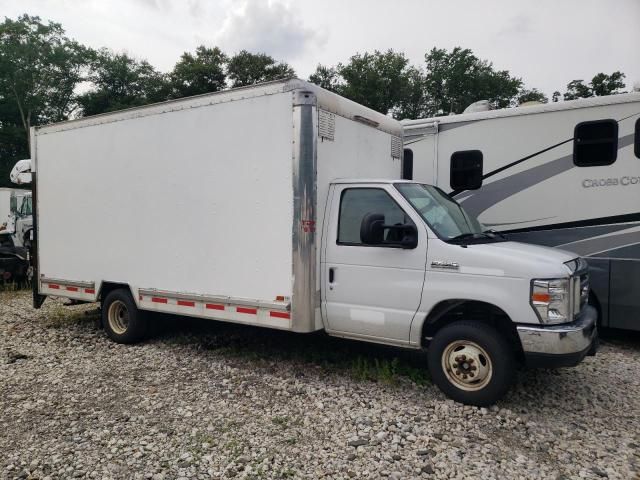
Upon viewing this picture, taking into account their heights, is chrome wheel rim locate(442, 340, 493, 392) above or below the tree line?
below

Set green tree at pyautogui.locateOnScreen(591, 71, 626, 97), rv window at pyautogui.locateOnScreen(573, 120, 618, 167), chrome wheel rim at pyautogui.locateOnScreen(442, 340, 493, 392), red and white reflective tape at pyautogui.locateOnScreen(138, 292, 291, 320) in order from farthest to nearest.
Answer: green tree at pyautogui.locateOnScreen(591, 71, 626, 97) < rv window at pyautogui.locateOnScreen(573, 120, 618, 167) < red and white reflective tape at pyautogui.locateOnScreen(138, 292, 291, 320) < chrome wheel rim at pyautogui.locateOnScreen(442, 340, 493, 392)

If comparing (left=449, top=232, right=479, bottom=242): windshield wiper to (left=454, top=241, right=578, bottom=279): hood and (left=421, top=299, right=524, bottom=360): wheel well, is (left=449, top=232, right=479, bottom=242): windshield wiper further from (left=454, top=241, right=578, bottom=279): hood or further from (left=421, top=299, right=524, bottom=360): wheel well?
(left=421, top=299, right=524, bottom=360): wheel well

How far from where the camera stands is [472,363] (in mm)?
4582

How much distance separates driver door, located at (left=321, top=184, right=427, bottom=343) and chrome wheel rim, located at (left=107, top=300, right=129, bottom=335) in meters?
3.25

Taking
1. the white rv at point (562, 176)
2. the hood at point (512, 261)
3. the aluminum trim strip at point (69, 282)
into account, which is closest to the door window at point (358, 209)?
the hood at point (512, 261)

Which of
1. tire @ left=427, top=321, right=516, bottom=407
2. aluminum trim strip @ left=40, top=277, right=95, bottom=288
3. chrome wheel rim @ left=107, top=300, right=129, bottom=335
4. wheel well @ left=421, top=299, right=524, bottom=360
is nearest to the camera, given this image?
tire @ left=427, top=321, right=516, bottom=407

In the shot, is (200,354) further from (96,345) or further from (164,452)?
(164,452)

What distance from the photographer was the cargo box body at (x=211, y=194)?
16.6ft

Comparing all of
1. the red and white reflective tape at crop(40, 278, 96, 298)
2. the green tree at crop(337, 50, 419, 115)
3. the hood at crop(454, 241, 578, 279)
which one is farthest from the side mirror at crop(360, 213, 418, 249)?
the green tree at crop(337, 50, 419, 115)

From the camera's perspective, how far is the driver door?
4.82 m

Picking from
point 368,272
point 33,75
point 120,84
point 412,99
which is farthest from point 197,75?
point 368,272

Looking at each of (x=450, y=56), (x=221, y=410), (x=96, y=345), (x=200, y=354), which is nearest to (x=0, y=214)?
(x=96, y=345)

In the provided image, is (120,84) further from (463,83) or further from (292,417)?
(292,417)

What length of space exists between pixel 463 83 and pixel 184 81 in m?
20.8
